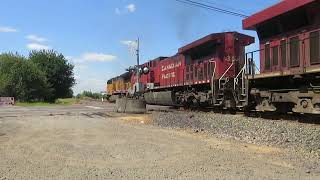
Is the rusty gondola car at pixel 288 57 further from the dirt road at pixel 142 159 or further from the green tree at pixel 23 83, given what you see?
the green tree at pixel 23 83

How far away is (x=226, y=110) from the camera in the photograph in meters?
20.8

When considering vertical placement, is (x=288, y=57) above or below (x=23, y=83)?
below

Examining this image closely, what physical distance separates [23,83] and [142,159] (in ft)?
187

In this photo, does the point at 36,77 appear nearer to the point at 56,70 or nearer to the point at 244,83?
the point at 56,70

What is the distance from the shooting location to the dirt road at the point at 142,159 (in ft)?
22.5

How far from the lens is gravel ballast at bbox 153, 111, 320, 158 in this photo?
402 inches

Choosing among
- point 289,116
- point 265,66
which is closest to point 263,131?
point 289,116

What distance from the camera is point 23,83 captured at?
62.0 metres

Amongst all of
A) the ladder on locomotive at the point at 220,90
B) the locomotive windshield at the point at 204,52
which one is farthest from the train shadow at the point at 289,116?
the locomotive windshield at the point at 204,52

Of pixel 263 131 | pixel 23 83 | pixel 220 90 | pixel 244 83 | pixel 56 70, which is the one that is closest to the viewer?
pixel 263 131

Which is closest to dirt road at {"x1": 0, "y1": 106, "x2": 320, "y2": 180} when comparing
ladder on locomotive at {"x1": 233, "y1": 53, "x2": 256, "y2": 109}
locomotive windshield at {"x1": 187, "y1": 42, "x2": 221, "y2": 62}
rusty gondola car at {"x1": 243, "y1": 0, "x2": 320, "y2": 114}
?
rusty gondola car at {"x1": 243, "y1": 0, "x2": 320, "y2": 114}

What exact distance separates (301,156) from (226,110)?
1222 centimetres

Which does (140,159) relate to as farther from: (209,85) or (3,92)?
(3,92)

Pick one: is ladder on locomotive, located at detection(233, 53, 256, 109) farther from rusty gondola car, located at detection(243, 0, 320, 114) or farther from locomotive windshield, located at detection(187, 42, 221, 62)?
locomotive windshield, located at detection(187, 42, 221, 62)
